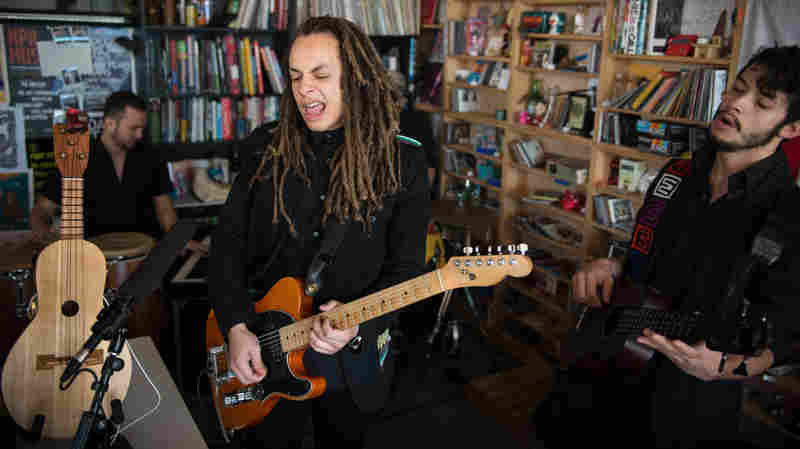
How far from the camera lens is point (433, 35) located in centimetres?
467

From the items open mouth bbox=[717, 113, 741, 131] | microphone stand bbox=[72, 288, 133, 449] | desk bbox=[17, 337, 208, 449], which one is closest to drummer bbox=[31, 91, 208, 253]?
desk bbox=[17, 337, 208, 449]

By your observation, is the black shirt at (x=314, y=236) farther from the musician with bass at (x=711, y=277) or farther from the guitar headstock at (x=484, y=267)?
the musician with bass at (x=711, y=277)

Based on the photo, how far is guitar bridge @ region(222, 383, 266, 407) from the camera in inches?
71.0

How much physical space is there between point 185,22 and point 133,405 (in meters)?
2.96

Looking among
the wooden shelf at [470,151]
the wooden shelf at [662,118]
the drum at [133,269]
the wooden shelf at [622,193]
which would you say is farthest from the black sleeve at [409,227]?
the wooden shelf at [470,151]

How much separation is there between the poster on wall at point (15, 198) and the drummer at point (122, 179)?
32.9 inches

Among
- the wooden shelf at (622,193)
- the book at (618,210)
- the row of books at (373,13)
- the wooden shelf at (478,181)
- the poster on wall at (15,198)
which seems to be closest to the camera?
the wooden shelf at (622,193)

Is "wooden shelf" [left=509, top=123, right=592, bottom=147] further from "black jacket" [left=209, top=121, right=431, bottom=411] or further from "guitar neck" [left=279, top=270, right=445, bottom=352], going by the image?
"guitar neck" [left=279, top=270, right=445, bottom=352]

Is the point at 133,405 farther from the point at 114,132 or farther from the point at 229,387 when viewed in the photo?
the point at 114,132

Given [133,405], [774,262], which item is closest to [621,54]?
[774,262]

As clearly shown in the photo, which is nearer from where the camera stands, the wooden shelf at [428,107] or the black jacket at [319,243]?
the black jacket at [319,243]

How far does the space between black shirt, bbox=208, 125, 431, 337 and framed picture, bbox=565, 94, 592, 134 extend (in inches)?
70.0

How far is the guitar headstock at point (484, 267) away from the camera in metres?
1.54

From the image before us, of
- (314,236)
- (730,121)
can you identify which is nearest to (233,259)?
(314,236)
